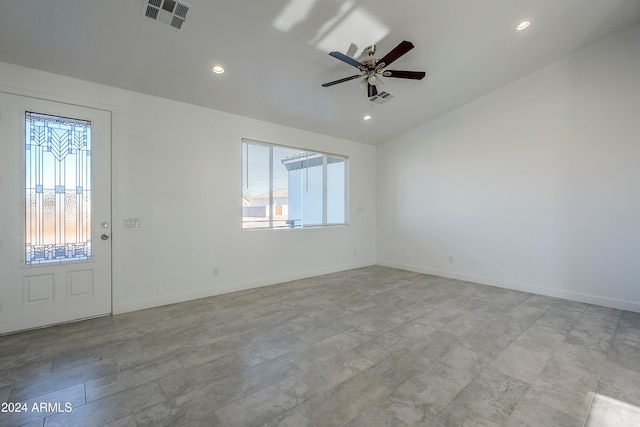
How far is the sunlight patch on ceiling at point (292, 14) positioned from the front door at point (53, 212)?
8.00ft

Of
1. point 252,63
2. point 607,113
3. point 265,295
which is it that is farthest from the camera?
point 265,295

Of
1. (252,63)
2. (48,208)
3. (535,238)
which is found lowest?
(535,238)

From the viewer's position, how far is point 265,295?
4289 millimetres

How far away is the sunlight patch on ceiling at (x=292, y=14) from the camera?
2.66m

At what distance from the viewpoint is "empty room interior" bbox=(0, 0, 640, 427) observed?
210 cm

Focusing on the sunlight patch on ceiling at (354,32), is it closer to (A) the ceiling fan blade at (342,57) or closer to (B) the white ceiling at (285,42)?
(B) the white ceiling at (285,42)

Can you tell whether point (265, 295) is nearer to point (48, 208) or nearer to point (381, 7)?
point (48, 208)

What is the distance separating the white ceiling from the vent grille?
146 millimetres

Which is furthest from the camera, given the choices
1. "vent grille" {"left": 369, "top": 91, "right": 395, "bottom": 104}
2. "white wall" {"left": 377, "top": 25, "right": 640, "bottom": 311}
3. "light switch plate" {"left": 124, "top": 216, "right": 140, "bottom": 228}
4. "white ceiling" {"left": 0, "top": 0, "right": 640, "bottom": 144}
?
"vent grille" {"left": 369, "top": 91, "right": 395, "bottom": 104}

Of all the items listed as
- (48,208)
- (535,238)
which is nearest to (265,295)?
(48,208)

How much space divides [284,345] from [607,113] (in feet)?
17.1

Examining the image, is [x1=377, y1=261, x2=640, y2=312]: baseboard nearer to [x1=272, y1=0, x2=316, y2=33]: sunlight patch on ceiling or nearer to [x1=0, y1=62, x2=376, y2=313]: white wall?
[x1=0, y1=62, x2=376, y2=313]: white wall

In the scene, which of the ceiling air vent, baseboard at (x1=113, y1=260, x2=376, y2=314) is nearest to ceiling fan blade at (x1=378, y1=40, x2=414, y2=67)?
the ceiling air vent

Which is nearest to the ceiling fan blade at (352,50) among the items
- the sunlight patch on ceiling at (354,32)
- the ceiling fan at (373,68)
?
the ceiling fan at (373,68)
